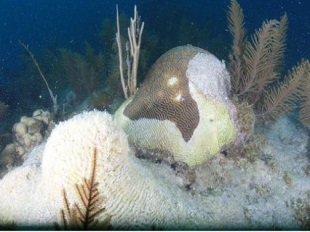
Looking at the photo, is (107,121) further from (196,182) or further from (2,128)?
(2,128)

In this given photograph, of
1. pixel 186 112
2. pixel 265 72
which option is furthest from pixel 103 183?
pixel 265 72

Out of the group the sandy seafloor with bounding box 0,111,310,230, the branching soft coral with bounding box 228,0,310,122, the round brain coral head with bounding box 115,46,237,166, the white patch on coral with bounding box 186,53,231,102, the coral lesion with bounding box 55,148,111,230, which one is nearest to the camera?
the coral lesion with bounding box 55,148,111,230

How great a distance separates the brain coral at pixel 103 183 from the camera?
2053 mm

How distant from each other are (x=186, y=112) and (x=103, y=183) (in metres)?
1.53

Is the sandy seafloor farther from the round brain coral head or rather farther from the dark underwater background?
the dark underwater background

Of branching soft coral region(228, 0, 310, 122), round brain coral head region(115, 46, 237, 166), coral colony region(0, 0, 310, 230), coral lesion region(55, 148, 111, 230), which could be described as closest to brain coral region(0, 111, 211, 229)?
coral colony region(0, 0, 310, 230)

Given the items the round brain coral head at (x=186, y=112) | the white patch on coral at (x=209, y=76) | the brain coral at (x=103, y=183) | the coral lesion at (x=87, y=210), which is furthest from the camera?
the white patch on coral at (x=209, y=76)

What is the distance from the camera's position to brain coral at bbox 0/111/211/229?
2053 mm

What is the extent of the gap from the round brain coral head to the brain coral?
0.74 m

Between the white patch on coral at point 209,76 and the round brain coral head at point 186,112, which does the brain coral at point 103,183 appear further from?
the white patch on coral at point 209,76

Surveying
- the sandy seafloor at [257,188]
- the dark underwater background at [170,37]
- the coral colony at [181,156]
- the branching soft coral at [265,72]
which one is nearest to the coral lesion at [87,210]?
the coral colony at [181,156]

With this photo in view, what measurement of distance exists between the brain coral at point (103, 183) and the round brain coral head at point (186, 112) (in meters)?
0.74

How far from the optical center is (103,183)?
6.87ft

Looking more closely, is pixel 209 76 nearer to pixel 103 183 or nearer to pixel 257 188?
pixel 257 188
